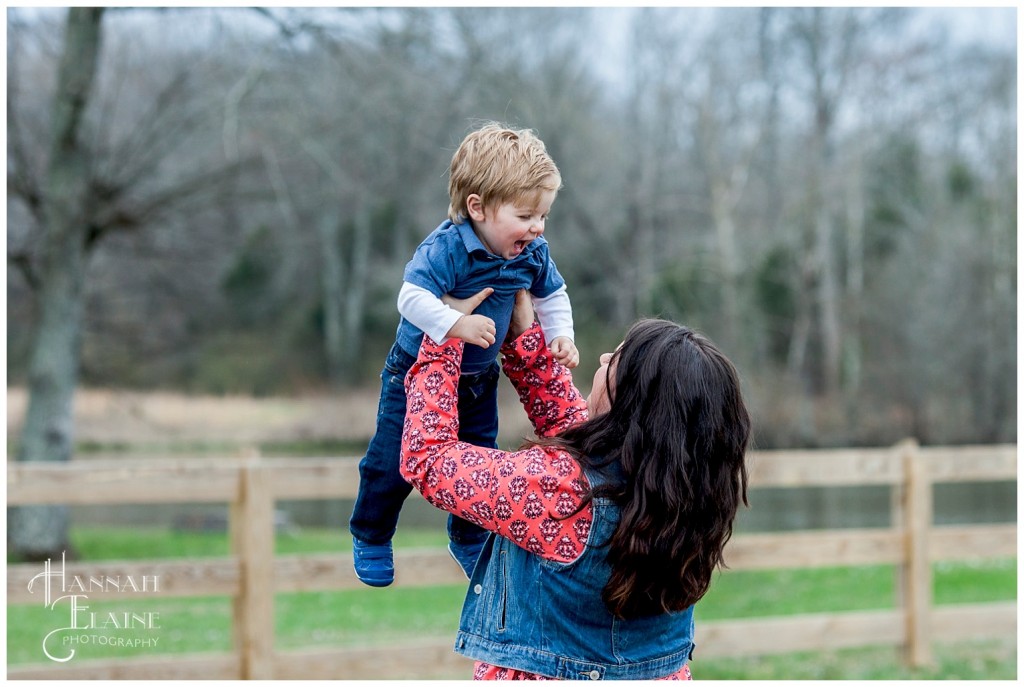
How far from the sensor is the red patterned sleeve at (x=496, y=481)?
1781 millimetres

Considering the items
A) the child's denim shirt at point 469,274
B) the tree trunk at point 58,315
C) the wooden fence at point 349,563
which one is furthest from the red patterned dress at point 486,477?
the tree trunk at point 58,315

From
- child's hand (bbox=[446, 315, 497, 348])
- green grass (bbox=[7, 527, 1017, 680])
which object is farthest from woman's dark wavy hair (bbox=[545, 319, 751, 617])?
green grass (bbox=[7, 527, 1017, 680])

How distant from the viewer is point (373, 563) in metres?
2.11

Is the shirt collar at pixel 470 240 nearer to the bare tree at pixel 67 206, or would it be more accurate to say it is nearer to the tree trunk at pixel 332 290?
the bare tree at pixel 67 206

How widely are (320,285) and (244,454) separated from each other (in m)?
21.0

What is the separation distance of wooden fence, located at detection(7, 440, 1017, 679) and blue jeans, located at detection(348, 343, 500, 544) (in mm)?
2732

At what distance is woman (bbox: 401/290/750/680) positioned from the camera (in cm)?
178

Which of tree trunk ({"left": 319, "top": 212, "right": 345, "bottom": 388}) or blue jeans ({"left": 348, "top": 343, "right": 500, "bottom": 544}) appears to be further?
tree trunk ({"left": 319, "top": 212, "right": 345, "bottom": 388})

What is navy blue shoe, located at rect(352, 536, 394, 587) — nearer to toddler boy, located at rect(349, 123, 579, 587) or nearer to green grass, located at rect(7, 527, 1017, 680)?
toddler boy, located at rect(349, 123, 579, 587)

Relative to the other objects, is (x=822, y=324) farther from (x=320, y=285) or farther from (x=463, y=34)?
(x=463, y=34)

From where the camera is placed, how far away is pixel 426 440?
5.95 feet

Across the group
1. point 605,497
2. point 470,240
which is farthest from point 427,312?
point 605,497

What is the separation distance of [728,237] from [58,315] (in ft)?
45.2

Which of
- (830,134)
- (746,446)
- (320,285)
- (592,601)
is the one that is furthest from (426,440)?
(320,285)
